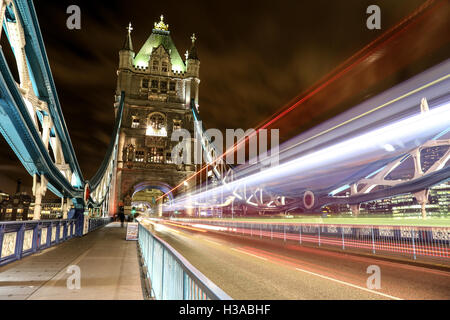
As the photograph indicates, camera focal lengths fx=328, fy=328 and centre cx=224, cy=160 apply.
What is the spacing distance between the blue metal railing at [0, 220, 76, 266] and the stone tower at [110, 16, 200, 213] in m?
40.8

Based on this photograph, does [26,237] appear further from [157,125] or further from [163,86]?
[163,86]

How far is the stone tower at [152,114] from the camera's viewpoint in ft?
183

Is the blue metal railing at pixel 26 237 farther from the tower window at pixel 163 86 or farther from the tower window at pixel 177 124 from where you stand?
the tower window at pixel 163 86

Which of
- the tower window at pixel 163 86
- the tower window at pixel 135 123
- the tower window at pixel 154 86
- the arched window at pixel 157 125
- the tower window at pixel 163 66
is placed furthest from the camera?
the tower window at pixel 163 66

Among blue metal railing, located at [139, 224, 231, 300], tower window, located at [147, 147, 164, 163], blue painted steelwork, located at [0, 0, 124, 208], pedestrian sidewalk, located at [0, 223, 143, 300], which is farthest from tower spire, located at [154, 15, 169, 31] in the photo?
blue metal railing, located at [139, 224, 231, 300]

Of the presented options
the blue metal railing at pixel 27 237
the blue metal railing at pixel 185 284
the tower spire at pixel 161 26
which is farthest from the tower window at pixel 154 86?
the blue metal railing at pixel 185 284

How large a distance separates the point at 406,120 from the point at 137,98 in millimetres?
54749

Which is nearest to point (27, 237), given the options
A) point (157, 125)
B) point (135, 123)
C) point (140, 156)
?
point (140, 156)

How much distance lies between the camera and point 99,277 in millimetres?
6887

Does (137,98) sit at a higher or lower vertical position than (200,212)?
higher

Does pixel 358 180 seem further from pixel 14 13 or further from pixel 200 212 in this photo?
pixel 200 212

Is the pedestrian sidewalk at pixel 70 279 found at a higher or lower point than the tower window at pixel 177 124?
lower

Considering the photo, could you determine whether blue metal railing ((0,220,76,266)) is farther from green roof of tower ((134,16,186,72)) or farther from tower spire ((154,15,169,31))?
tower spire ((154,15,169,31))
